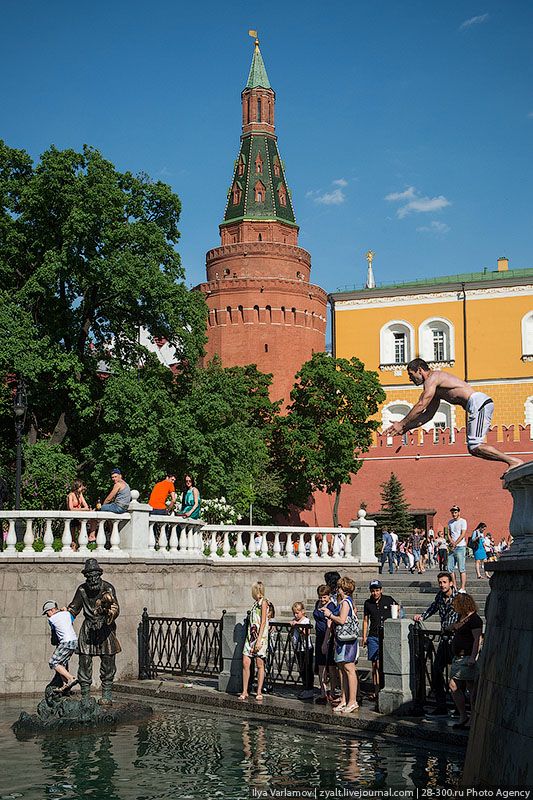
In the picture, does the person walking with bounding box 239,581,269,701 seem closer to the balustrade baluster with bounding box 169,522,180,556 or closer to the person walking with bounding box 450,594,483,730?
the person walking with bounding box 450,594,483,730

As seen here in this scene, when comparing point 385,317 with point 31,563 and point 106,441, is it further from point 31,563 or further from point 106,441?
point 31,563

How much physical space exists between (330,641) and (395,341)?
172ft

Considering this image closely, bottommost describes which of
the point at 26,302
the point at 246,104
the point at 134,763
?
the point at 134,763

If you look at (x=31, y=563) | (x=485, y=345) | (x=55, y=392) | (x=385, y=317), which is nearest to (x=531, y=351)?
(x=485, y=345)

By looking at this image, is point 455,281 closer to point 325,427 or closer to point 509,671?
point 325,427

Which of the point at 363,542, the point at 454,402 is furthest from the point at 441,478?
the point at 454,402

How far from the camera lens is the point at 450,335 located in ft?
208

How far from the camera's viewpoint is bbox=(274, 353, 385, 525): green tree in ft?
156

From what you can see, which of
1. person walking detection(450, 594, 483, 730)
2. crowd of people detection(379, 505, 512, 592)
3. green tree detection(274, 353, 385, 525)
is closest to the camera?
person walking detection(450, 594, 483, 730)

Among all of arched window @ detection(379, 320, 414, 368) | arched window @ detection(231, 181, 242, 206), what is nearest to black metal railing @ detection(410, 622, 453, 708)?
arched window @ detection(379, 320, 414, 368)

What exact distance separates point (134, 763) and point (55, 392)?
18.8 m

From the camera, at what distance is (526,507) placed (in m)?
8.07

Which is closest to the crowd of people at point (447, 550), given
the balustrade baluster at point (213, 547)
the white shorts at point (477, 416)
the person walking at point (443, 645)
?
the person walking at point (443, 645)

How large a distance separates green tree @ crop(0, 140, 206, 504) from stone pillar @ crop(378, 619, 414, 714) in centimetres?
1564
